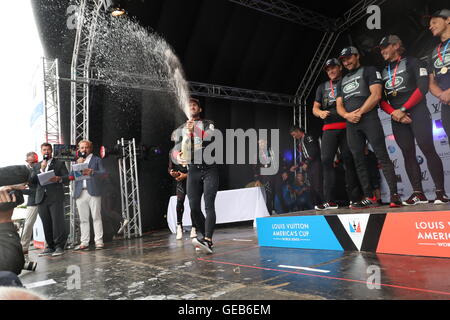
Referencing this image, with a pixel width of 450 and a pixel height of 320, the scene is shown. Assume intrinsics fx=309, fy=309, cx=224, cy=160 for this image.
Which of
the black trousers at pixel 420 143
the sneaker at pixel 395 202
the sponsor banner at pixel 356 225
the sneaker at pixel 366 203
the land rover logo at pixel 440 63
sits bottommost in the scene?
the sponsor banner at pixel 356 225

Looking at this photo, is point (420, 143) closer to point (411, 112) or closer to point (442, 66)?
point (411, 112)

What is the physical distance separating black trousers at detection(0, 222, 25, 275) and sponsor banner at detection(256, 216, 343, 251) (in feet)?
8.31

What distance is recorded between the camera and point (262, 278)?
2111 mm

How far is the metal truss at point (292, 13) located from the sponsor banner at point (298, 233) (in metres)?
5.46

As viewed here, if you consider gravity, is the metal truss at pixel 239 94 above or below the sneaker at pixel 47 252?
above

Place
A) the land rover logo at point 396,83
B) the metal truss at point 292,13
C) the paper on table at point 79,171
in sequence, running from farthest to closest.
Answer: the metal truss at point 292,13
the paper on table at point 79,171
the land rover logo at point 396,83

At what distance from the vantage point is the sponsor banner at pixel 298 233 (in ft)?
10.2

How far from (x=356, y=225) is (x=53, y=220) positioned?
443 centimetres

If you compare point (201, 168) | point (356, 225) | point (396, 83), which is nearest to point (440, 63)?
point (396, 83)

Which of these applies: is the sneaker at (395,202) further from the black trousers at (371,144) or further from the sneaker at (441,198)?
the sneaker at (441,198)

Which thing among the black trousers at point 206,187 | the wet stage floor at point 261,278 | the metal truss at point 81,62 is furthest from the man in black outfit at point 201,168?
the metal truss at point 81,62
